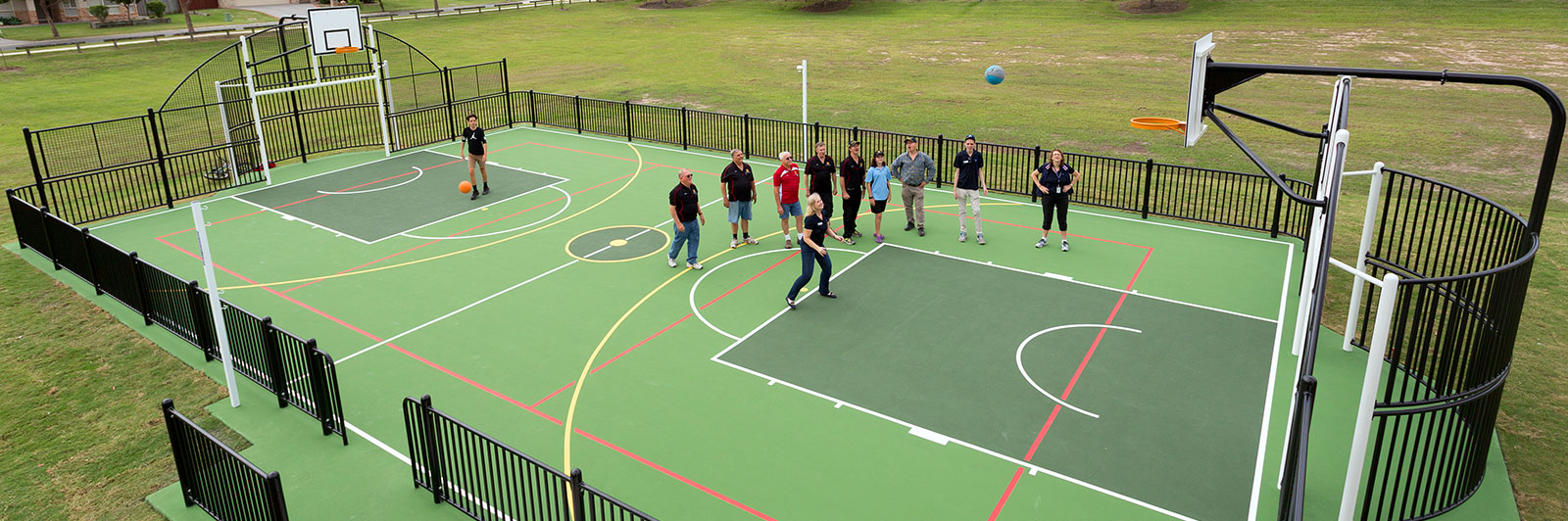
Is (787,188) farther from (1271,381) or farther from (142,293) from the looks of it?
(142,293)

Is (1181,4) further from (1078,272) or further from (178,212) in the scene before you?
(178,212)

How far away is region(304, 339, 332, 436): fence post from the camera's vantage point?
32.0 feet

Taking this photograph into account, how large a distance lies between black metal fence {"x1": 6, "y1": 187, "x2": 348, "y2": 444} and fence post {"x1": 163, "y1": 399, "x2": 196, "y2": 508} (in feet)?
4.70

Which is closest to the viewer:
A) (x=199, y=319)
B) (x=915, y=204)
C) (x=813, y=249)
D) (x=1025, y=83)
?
(x=199, y=319)

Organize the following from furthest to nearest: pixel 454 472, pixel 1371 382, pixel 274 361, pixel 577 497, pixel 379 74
A: pixel 379 74, pixel 274 361, pixel 454 472, pixel 577 497, pixel 1371 382

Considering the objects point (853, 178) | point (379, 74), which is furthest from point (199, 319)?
point (379, 74)

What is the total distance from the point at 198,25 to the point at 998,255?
69.0m

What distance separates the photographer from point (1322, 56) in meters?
42.5

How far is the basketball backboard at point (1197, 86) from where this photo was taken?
9852mm

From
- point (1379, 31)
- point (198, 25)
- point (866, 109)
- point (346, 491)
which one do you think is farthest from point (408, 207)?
point (198, 25)

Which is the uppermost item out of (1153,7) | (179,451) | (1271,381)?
(1153,7)

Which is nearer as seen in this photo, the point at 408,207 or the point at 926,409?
the point at 926,409

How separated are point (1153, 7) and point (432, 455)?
5685cm

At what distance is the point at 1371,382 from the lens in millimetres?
6992
